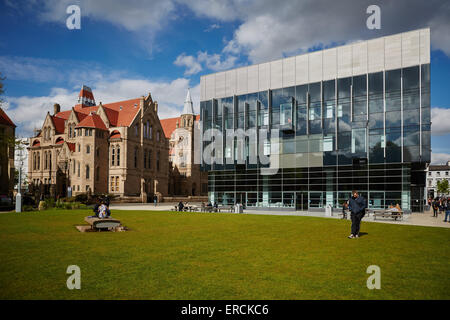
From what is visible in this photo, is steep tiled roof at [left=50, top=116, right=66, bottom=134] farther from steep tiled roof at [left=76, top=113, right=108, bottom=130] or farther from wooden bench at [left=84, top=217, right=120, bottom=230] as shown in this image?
wooden bench at [left=84, top=217, right=120, bottom=230]

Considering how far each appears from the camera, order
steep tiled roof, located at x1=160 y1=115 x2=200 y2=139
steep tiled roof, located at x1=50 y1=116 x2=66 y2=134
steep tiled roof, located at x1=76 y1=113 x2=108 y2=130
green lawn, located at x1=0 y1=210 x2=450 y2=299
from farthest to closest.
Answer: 1. steep tiled roof, located at x1=160 y1=115 x2=200 y2=139
2. steep tiled roof, located at x1=50 y1=116 x2=66 y2=134
3. steep tiled roof, located at x1=76 y1=113 x2=108 y2=130
4. green lawn, located at x1=0 y1=210 x2=450 y2=299

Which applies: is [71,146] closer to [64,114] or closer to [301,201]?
[64,114]

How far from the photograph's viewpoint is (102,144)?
232ft

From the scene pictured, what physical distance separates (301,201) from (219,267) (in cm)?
3473

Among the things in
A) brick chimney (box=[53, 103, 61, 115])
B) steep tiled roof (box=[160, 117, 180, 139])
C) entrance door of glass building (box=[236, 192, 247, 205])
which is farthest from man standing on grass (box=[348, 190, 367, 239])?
steep tiled roof (box=[160, 117, 180, 139])

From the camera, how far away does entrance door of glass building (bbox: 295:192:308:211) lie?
41719mm

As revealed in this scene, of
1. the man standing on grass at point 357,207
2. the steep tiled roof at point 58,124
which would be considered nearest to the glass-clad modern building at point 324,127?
the man standing on grass at point 357,207

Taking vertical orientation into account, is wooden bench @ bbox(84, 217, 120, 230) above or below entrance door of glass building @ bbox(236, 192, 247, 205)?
above

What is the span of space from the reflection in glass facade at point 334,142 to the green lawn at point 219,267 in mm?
24363

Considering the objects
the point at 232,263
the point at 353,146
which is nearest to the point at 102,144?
the point at 353,146

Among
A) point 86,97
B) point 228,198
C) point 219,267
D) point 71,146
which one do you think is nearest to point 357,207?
point 219,267

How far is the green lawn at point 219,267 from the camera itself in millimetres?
6641

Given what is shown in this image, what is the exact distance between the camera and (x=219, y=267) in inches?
345
